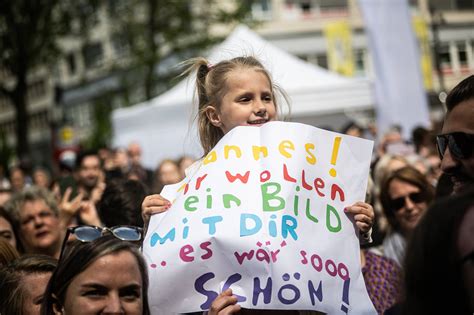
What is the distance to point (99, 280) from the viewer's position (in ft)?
10.3

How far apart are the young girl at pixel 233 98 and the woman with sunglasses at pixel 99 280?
31.2 inches

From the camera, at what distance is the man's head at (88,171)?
9.95m

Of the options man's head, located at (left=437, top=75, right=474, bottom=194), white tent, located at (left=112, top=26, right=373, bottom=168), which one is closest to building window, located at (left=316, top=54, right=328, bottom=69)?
white tent, located at (left=112, top=26, right=373, bottom=168)

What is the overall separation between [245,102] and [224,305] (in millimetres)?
1017

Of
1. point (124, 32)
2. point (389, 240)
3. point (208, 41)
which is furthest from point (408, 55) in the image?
point (124, 32)

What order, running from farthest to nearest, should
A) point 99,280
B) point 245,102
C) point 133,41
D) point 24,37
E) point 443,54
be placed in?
1. point 133,41
2. point 24,37
3. point 443,54
4. point 245,102
5. point 99,280

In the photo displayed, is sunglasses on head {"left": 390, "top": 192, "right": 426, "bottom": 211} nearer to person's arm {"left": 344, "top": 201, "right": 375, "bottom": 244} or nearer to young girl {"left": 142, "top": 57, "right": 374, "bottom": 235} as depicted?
young girl {"left": 142, "top": 57, "right": 374, "bottom": 235}

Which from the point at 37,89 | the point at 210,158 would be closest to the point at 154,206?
the point at 210,158

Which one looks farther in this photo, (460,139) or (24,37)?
(24,37)

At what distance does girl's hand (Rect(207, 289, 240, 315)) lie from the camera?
3.18 m

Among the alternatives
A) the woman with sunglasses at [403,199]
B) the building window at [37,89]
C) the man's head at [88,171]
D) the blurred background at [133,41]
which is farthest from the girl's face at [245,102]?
the building window at [37,89]

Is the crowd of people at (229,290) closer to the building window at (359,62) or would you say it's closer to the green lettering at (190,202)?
the green lettering at (190,202)

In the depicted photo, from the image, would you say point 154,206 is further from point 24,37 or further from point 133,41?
point 133,41

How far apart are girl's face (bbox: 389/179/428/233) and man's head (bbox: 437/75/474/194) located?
2.88 meters
